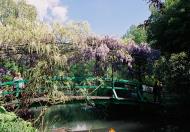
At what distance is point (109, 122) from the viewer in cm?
2153

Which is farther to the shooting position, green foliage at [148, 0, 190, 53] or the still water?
green foliage at [148, 0, 190, 53]

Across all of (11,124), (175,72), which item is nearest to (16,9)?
(175,72)

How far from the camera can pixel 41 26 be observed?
66.7 feet

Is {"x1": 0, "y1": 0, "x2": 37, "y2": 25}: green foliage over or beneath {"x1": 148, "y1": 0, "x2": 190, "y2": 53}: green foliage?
over

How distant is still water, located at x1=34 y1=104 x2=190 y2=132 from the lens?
63.2ft

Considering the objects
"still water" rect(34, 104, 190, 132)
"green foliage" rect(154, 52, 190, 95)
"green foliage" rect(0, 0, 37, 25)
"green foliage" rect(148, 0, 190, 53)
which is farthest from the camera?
"green foliage" rect(0, 0, 37, 25)

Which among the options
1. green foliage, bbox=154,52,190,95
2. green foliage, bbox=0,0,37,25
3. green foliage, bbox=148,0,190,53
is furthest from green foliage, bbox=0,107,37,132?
green foliage, bbox=0,0,37,25

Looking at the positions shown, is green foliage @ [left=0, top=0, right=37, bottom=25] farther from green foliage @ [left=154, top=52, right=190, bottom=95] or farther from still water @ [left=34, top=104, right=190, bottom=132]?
green foliage @ [left=154, top=52, right=190, bottom=95]

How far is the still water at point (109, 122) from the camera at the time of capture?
63.2ft

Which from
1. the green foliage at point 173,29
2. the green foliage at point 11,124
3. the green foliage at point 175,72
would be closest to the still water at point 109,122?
the green foliage at point 175,72

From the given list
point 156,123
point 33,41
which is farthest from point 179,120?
point 33,41

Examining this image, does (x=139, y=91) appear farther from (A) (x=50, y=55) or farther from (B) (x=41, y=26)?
(A) (x=50, y=55)

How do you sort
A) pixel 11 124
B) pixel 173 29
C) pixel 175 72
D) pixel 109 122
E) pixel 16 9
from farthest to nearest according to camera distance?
pixel 16 9
pixel 175 72
pixel 173 29
pixel 109 122
pixel 11 124

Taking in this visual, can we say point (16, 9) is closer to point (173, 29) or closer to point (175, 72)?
point (175, 72)
